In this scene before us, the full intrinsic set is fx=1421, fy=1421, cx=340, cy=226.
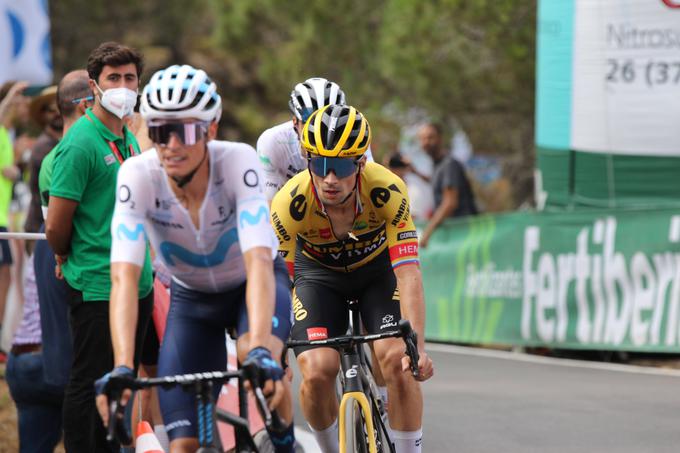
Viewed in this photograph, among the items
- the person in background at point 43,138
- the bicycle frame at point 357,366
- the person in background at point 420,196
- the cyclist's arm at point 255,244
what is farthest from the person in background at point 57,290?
the person in background at point 420,196

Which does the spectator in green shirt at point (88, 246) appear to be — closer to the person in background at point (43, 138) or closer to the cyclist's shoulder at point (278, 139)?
the cyclist's shoulder at point (278, 139)

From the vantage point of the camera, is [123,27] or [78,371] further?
[123,27]

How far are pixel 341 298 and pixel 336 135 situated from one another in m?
1.24

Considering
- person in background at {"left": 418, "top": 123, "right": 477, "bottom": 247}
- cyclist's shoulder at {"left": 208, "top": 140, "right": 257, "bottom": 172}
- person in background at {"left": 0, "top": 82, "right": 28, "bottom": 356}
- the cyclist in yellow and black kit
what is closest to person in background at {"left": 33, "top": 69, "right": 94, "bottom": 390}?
the cyclist in yellow and black kit

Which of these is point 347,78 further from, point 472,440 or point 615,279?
point 472,440

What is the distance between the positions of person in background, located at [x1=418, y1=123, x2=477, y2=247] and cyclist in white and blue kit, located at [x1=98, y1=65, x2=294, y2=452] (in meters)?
9.44

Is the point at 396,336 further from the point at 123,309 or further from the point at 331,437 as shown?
the point at 123,309

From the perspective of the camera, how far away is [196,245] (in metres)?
5.96

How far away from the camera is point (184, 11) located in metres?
42.2

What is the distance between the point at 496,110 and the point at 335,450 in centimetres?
1571

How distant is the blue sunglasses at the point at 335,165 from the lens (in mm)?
7043

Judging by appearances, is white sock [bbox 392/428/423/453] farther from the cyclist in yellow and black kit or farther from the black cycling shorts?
the black cycling shorts

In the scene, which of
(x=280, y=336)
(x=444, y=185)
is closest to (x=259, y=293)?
(x=280, y=336)

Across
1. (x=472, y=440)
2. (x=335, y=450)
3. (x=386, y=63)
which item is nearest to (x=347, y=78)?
(x=386, y=63)
